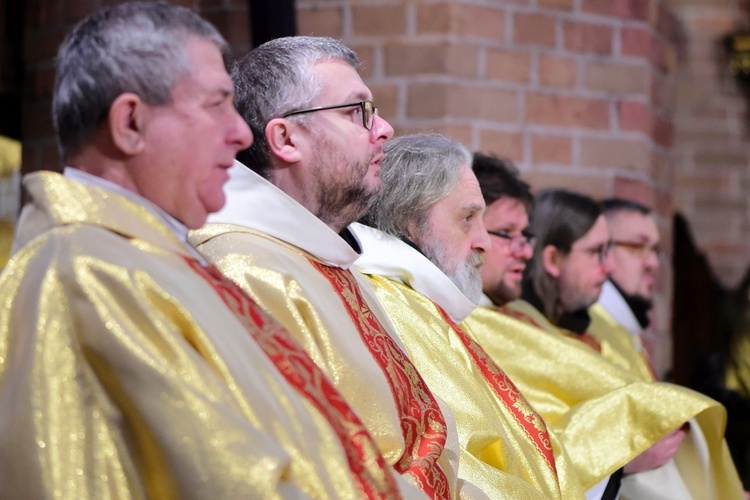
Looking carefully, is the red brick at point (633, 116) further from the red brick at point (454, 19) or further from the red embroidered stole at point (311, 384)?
the red embroidered stole at point (311, 384)

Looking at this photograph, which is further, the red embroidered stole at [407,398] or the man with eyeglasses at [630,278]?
the man with eyeglasses at [630,278]

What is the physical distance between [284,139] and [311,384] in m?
0.94

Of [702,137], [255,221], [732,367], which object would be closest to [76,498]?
[255,221]

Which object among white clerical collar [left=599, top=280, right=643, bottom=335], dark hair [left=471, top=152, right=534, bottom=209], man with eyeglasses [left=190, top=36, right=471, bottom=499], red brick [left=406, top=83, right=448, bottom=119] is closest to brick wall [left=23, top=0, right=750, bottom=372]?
red brick [left=406, top=83, right=448, bottom=119]

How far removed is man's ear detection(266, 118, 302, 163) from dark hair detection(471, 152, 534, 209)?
1.68 m

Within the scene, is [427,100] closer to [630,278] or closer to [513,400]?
[630,278]

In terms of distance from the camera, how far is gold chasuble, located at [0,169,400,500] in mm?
1743

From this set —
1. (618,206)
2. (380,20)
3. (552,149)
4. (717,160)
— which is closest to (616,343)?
(618,206)

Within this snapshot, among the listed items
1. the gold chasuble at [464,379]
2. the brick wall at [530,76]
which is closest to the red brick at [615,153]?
the brick wall at [530,76]

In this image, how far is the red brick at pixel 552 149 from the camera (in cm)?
551

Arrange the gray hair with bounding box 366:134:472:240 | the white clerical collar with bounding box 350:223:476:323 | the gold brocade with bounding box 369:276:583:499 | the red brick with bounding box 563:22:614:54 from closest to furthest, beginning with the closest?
the gold brocade with bounding box 369:276:583:499 → the white clerical collar with bounding box 350:223:476:323 → the gray hair with bounding box 366:134:472:240 → the red brick with bounding box 563:22:614:54

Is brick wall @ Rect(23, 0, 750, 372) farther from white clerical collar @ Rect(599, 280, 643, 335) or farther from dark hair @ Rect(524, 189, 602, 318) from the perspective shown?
white clerical collar @ Rect(599, 280, 643, 335)

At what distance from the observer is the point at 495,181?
4469 mm

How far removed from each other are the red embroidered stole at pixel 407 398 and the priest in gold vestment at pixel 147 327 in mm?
517
